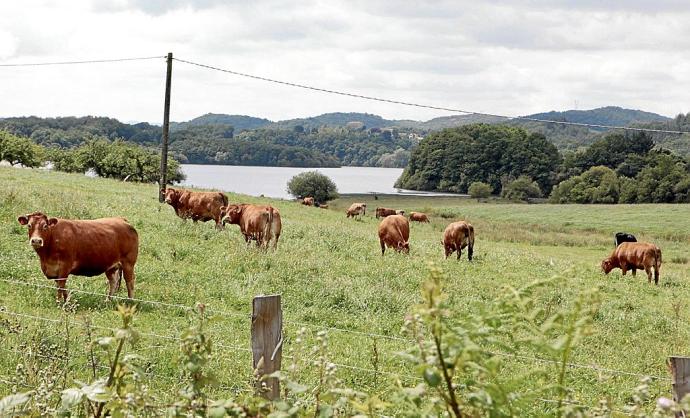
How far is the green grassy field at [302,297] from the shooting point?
8.68 m

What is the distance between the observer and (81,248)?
37.8 ft

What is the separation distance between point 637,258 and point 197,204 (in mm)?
14923

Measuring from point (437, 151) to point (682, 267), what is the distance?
109 metres

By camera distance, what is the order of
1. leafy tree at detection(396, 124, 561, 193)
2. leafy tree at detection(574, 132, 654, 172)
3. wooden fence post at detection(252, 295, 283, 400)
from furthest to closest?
leafy tree at detection(396, 124, 561, 193)
leafy tree at detection(574, 132, 654, 172)
wooden fence post at detection(252, 295, 283, 400)

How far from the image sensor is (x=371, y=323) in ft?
40.1

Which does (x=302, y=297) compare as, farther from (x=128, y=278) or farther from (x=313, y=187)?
(x=313, y=187)

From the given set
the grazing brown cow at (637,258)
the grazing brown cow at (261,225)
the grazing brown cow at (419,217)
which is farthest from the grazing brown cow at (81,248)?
the grazing brown cow at (419,217)

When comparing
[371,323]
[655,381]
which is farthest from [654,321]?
[371,323]

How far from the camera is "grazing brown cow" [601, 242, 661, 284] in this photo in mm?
23906

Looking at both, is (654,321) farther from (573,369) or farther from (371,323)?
(371,323)

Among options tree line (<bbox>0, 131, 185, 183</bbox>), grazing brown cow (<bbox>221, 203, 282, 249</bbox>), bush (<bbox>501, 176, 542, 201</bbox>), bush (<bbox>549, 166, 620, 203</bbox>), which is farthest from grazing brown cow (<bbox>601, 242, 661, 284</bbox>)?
bush (<bbox>501, 176, 542, 201</bbox>)

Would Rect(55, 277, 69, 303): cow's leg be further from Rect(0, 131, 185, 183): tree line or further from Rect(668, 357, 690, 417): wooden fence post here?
Rect(0, 131, 185, 183): tree line

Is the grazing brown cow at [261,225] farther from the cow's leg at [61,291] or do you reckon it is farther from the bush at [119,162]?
the bush at [119,162]

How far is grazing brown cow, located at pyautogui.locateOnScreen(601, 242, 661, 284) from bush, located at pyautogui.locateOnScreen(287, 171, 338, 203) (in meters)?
66.9
